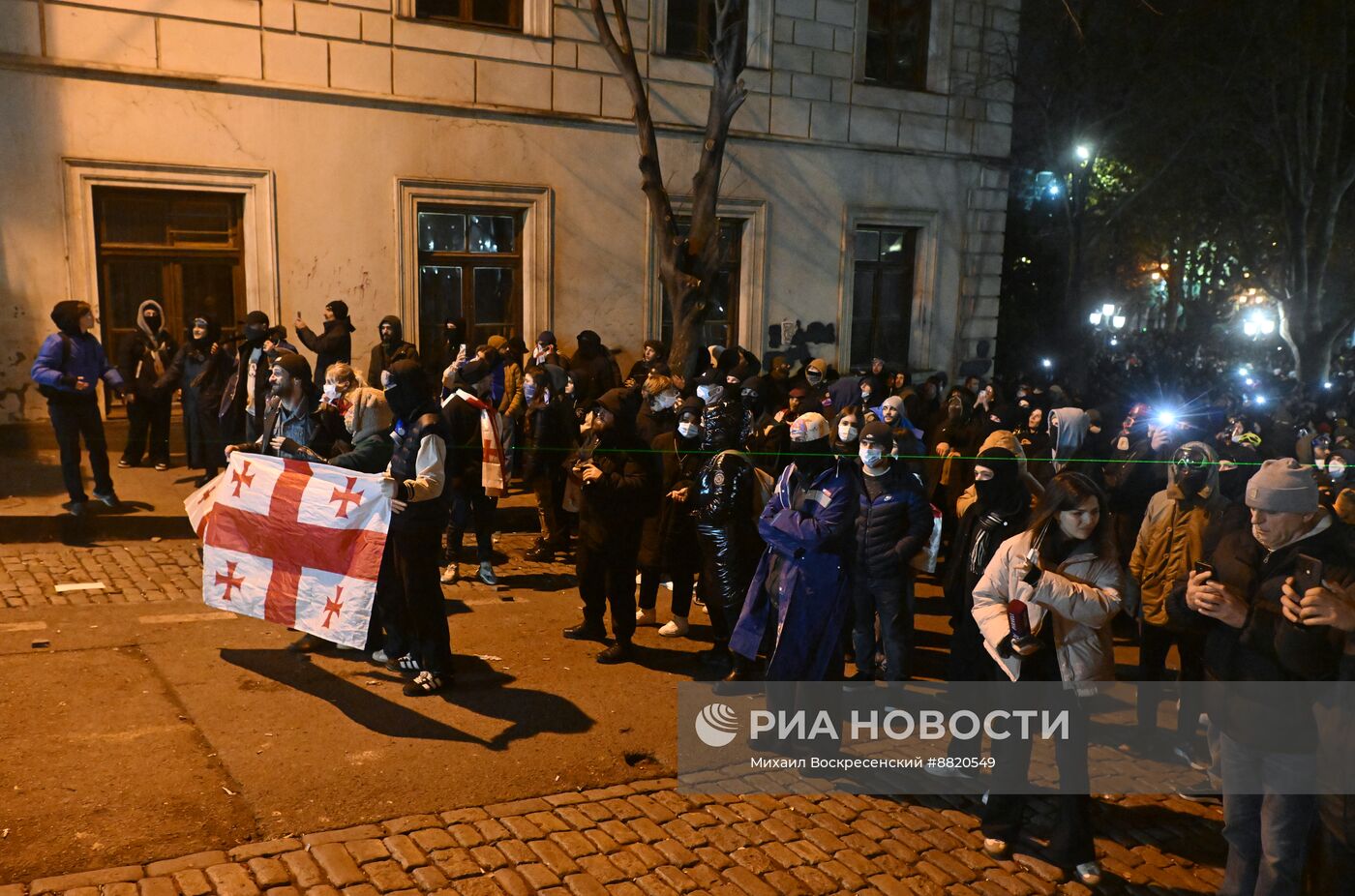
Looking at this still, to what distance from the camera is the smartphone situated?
13.9 ft

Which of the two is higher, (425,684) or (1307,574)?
(1307,574)

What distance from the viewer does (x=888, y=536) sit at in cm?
708

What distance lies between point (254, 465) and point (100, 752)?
2037 millimetres

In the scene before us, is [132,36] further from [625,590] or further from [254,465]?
[625,590]

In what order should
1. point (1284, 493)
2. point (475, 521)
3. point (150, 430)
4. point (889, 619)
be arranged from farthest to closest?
point (150, 430), point (475, 521), point (889, 619), point (1284, 493)

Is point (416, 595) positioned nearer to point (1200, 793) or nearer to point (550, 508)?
point (550, 508)

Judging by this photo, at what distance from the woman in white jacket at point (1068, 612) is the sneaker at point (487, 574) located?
5150mm

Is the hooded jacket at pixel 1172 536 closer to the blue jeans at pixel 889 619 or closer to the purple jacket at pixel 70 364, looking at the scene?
the blue jeans at pixel 889 619

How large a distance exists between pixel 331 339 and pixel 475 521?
4.33 metres

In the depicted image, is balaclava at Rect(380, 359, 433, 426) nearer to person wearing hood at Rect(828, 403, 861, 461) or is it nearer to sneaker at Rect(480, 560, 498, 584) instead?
person wearing hood at Rect(828, 403, 861, 461)

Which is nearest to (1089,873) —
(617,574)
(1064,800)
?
(1064,800)

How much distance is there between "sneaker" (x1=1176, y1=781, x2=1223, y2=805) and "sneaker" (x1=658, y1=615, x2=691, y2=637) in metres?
3.50

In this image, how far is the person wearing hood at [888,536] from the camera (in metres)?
7.01

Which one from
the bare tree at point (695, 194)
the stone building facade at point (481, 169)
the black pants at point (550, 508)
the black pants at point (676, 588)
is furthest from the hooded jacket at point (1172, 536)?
the stone building facade at point (481, 169)
